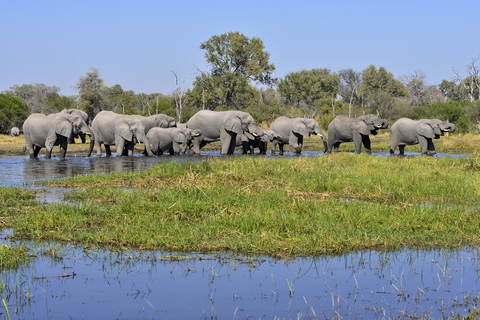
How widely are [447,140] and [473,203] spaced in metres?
23.6

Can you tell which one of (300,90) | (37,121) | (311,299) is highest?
(300,90)

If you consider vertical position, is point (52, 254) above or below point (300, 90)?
below

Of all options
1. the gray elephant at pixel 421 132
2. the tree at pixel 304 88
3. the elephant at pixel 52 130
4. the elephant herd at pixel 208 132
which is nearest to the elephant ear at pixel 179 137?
the elephant herd at pixel 208 132

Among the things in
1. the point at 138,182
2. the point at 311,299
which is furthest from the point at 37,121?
the point at 311,299

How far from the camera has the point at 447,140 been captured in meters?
32.4

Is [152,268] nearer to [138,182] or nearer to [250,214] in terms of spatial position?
[250,214]

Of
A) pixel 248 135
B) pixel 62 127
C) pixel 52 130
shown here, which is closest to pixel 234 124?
pixel 248 135

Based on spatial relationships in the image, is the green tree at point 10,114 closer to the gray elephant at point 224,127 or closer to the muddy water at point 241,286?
the gray elephant at point 224,127

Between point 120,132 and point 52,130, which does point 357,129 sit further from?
point 52,130

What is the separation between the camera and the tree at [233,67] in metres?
56.0

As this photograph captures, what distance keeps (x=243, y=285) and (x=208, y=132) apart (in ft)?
69.1

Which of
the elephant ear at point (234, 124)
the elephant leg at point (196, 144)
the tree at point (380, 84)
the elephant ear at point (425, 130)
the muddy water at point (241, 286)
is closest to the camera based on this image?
the muddy water at point (241, 286)

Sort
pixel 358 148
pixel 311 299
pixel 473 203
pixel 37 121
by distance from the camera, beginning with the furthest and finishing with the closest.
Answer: pixel 358 148
pixel 37 121
pixel 473 203
pixel 311 299

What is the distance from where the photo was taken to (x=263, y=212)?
8.55 metres
